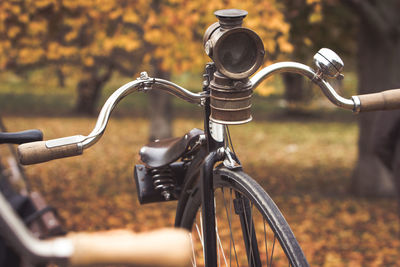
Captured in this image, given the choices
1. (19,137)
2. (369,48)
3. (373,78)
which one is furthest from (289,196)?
(19,137)

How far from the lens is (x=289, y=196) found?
8531mm

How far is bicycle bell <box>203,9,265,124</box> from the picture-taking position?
1.73 metres

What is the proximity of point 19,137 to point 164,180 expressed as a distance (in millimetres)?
669

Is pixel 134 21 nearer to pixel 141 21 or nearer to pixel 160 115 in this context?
pixel 141 21

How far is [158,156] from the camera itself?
7.54ft

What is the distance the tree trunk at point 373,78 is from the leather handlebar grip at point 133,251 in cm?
668

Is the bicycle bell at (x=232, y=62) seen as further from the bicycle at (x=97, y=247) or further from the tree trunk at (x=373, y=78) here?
the tree trunk at (x=373, y=78)

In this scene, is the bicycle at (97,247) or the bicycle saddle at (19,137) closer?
the bicycle at (97,247)

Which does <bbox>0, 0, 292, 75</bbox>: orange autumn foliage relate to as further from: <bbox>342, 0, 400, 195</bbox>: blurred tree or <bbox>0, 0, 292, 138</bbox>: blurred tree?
<bbox>342, 0, 400, 195</bbox>: blurred tree

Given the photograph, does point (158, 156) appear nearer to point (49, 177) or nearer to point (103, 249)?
point (103, 249)

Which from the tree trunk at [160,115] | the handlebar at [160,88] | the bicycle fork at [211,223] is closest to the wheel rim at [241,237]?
the bicycle fork at [211,223]

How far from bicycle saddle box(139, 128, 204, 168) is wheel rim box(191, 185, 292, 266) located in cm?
23

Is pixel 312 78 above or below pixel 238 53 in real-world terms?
below

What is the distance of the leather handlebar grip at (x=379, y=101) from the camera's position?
197 centimetres
